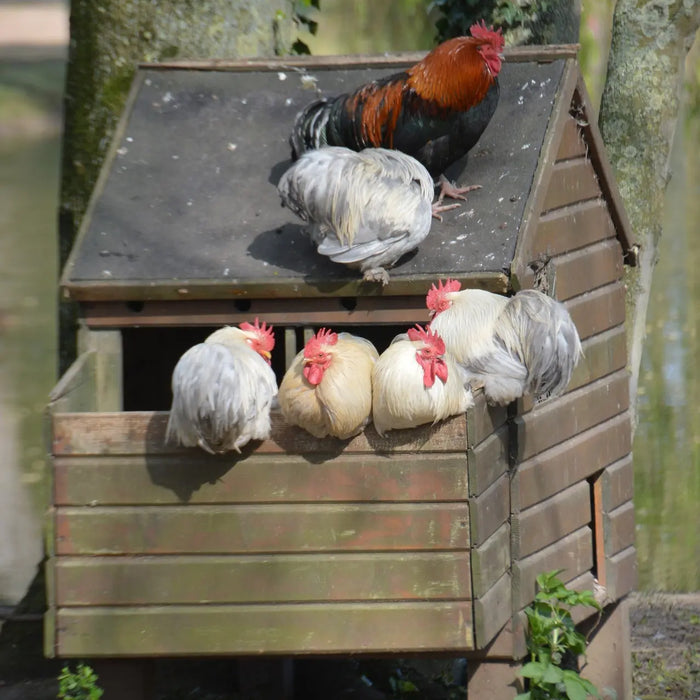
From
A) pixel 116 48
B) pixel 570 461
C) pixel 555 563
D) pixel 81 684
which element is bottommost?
pixel 81 684

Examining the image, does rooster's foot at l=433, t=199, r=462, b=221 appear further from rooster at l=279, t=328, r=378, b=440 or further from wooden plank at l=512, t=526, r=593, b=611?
wooden plank at l=512, t=526, r=593, b=611

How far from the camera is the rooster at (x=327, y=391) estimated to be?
11.9 ft

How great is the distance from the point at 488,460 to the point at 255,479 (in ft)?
2.29

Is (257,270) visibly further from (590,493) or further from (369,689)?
(369,689)

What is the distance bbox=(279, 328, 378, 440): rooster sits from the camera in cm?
362

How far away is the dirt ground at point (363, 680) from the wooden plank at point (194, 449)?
6.18ft

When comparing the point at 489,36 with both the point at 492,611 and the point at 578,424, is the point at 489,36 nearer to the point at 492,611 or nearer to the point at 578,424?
the point at 578,424

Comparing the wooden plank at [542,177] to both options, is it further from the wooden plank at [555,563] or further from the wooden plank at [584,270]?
the wooden plank at [555,563]

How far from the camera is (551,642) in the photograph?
13.9 feet

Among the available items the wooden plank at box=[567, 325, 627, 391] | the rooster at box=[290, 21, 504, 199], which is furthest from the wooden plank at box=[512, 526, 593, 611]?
the rooster at box=[290, 21, 504, 199]

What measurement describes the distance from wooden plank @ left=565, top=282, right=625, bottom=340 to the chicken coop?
0.01m

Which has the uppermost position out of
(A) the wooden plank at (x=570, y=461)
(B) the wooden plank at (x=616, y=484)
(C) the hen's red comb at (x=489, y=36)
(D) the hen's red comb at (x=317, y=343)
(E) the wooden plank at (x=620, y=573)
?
(C) the hen's red comb at (x=489, y=36)

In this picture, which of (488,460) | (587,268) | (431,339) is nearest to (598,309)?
(587,268)

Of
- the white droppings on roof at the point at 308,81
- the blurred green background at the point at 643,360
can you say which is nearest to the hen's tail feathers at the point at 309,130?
the white droppings on roof at the point at 308,81
